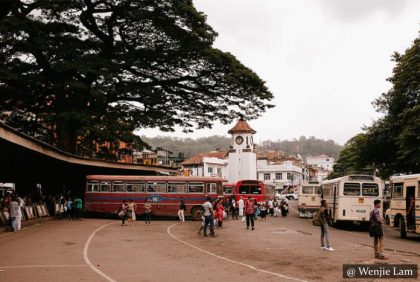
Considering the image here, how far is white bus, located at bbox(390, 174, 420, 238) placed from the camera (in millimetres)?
21328

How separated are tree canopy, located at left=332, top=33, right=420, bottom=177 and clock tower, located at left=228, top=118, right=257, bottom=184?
47.6 metres

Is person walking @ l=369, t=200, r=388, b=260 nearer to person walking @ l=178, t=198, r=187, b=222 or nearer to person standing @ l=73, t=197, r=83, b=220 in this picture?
person walking @ l=178, t=198, r=187, b=222

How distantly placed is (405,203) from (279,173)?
96.5 meters

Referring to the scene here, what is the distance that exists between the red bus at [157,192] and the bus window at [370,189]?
11.1m

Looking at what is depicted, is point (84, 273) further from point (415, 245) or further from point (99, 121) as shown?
point (99, 121)

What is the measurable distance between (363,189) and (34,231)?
57.4 feet

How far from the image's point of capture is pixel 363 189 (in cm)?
2731

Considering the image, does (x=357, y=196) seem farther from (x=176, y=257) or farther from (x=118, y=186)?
(x=118, y=186)

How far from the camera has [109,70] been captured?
3347 cm

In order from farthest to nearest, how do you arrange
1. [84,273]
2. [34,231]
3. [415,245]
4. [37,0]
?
[37,0]
[34,231]
[415,245]
[84,273]

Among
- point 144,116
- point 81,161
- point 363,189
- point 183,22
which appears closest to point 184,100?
point 144,116

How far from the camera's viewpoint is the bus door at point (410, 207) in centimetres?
2180

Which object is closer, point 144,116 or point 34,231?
point 34,231

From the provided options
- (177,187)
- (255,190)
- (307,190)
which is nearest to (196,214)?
(177,187)
